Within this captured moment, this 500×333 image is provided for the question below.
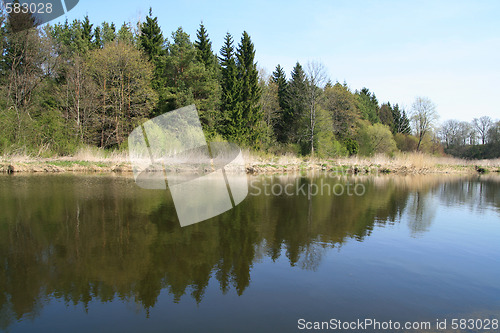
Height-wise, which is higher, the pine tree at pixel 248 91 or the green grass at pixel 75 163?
the pine tree at pixel 248 91

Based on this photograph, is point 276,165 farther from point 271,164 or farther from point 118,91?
point 118,91

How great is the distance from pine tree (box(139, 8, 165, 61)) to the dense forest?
0.11 metres

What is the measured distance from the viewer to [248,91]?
37000mm

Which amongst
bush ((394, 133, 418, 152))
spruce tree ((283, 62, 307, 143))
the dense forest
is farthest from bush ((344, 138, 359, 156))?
bush ((394, 133, 418, 152))

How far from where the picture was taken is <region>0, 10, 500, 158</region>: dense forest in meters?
28.0

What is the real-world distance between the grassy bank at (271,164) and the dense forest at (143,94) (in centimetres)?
198

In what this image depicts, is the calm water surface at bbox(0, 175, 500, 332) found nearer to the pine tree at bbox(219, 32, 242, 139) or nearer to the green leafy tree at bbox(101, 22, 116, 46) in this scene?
the pine tree at bbox(219, 32, 242, 139)

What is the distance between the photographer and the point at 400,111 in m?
75.9

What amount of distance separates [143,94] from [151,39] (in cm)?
913

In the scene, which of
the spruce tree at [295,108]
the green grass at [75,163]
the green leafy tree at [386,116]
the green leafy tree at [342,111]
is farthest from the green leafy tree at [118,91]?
the green leafy tree at [386,116]

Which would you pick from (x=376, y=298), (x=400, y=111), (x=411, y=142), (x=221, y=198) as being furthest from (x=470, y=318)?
(x=400, y=111)

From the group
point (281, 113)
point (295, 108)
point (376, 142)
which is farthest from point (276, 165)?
point (376, 142)

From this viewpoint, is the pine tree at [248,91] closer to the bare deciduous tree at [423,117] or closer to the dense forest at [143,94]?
the dense forest at [143,94]

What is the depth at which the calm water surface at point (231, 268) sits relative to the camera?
411cm
